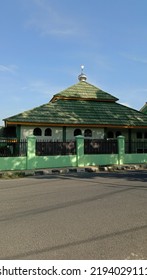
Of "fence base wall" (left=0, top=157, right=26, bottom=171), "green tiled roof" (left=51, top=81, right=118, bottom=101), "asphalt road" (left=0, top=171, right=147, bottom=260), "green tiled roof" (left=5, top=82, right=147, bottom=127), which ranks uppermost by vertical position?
"green tiled roof" (left=51, top=81, right=118, bottom=101)

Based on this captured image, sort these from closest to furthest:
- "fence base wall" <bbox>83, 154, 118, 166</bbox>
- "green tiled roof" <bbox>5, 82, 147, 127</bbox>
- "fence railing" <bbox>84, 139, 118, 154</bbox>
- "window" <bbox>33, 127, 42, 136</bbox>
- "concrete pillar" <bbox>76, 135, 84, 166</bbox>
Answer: "concrete pillar" <bbox>76, 135, 84, 166</bbox> → "fence base wall" <bbox>83, 154, 118, 166</bbox> → "fence railing" <bbox>84, 139, 118, 154</bbox> → "green tiled roof" <bbox>5, 82, 147, 127</bbox> → "window" <bbox>33, 127, 42, 136</bbox>

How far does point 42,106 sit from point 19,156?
26.1 ft

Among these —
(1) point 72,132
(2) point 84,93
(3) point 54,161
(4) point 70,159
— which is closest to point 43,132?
(1) point 72,132

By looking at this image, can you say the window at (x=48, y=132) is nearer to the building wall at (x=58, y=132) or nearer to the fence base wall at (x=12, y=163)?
the building wall at (x=58, y=132)

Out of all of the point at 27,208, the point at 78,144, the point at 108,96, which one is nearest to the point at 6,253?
the point at 27,208

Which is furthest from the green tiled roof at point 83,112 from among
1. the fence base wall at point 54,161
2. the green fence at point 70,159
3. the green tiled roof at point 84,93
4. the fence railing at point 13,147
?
the fence base wall at point 54,161

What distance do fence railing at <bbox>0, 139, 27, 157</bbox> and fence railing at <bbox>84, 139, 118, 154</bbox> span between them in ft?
13.5

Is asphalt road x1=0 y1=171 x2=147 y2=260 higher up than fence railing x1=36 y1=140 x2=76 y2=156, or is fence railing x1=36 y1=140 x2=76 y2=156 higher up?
fence railing x1=36 y1=140 x2=76 y2=156

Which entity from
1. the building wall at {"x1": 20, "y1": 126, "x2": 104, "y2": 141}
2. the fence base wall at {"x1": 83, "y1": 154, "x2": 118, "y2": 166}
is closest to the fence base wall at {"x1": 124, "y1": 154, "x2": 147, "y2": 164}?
the fence base wall at {"x1": 83, "y1": 154, "x2": 118, "y2": 166}

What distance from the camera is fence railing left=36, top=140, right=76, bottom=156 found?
1730 centimetres

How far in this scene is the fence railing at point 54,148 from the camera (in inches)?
681

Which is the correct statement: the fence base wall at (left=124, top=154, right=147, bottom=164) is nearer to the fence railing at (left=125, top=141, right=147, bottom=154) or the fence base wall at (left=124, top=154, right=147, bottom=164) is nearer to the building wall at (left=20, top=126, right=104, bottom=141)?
the fence railing at (left=125, top=141, right=147, bottom=154)

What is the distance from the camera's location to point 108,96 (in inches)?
1065

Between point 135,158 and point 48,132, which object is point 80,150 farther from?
point 48,132
